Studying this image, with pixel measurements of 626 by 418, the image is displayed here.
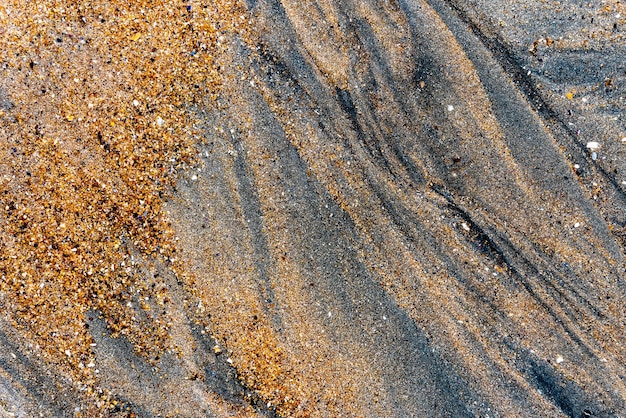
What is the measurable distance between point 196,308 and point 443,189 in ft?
5.15

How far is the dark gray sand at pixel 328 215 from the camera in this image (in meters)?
2.65

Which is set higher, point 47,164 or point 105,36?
point 105,36

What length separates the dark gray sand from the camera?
2.65m

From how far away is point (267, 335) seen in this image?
8.79 feet

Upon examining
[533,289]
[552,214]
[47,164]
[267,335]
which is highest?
[47,164]

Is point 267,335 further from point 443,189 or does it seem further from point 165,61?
point 165,61

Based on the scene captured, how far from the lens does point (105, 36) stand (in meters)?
2.65

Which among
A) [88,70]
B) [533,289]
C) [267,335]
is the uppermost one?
[88,70]

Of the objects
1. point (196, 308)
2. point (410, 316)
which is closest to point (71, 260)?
point (196, 308)

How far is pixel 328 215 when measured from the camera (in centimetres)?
271

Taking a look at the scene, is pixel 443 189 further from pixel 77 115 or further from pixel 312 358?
pixel 77 115

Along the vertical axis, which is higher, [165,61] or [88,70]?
[88,70]

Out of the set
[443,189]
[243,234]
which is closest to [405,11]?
[443,189]

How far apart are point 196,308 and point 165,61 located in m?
1.40
